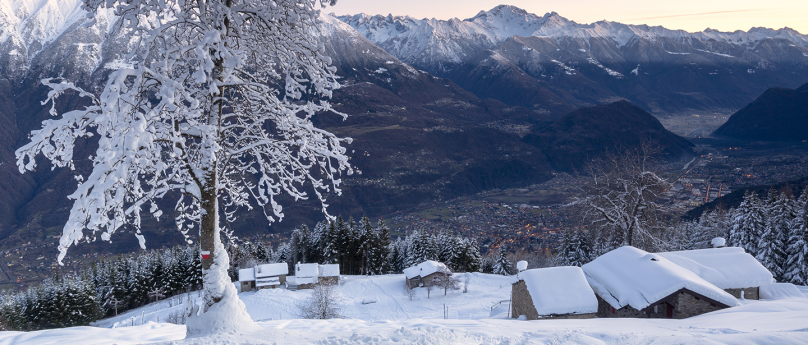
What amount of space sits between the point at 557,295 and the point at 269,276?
3893cm

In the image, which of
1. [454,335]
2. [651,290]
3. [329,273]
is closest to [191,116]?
[454,335]

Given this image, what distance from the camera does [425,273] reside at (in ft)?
141

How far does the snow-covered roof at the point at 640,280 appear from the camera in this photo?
15.5 meters

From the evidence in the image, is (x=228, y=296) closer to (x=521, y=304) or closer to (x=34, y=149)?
(x=34, y=149)

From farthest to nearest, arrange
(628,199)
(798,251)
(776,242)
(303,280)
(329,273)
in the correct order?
(329,273) → (303,280) → (776,242) → (798,251) → (628,199)

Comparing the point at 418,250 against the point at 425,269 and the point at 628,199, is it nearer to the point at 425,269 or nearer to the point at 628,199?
the point at 425,269

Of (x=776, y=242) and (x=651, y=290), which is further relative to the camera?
(x=776, y=242)

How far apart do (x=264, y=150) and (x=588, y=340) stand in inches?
294

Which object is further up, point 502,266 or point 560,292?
point 560,292

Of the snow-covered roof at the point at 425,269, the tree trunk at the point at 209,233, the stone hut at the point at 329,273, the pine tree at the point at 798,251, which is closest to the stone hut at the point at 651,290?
the tree trunk at the point at 209,233

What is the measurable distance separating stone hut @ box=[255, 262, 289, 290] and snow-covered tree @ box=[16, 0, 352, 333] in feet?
139

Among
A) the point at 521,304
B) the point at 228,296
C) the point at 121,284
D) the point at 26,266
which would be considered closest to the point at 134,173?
the point at 228,296

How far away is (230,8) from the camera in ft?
22.6

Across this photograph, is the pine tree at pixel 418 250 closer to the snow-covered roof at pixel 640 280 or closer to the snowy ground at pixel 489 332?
the snow-covered roof at pixel 640 280
